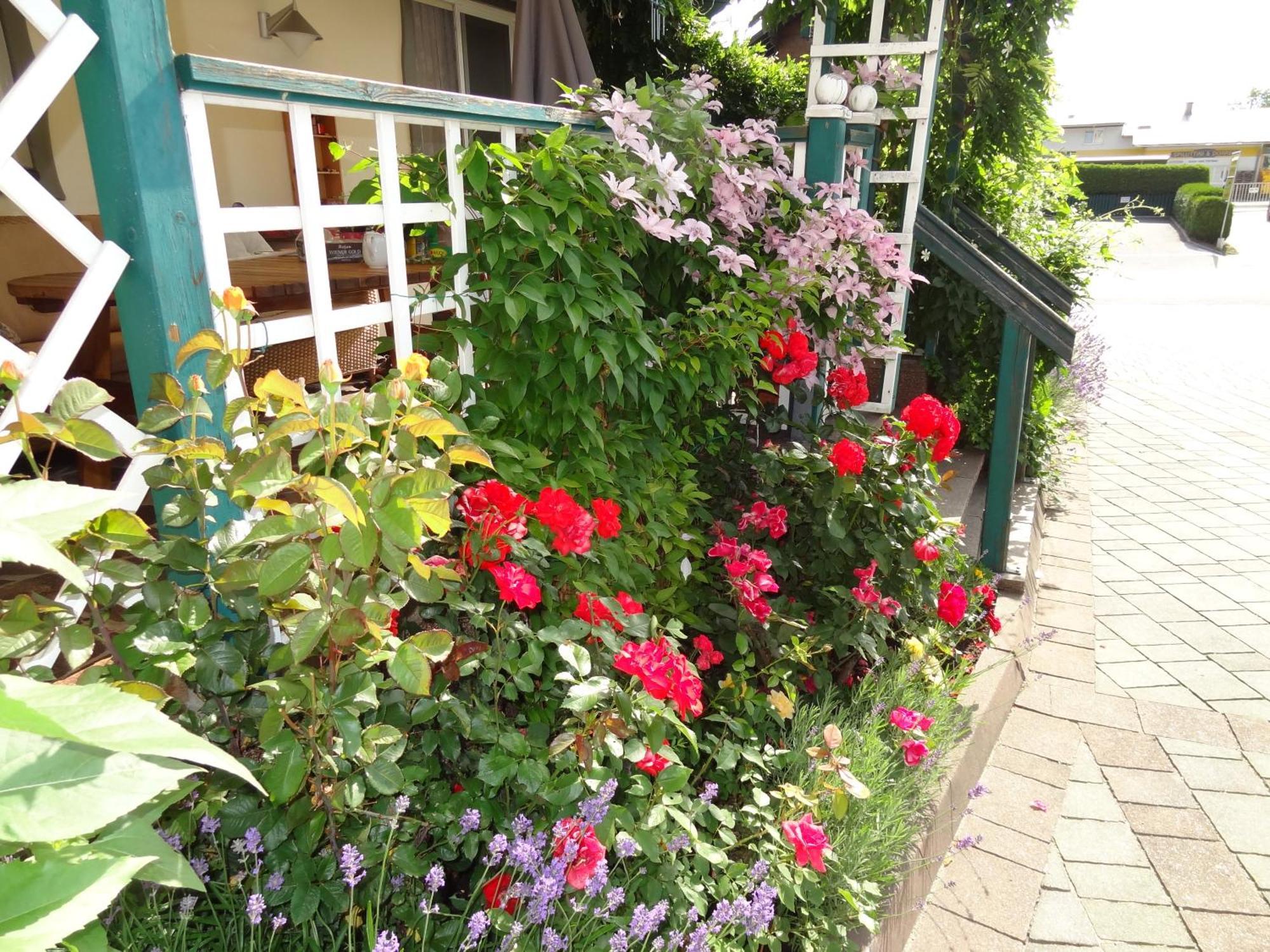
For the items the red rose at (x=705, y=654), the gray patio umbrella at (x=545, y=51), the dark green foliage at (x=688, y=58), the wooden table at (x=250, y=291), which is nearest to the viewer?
the red rose at (x=705, y=654)

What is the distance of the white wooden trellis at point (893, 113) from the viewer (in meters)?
3.42

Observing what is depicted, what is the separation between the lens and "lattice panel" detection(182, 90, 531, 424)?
4.66ft

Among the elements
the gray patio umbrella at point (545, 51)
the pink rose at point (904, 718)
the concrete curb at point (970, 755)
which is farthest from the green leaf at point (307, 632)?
the gray patio umbrella at point (545, 51)

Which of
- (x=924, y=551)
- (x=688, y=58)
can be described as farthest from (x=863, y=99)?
(x=688, y=58)

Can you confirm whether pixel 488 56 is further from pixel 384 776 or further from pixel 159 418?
pixel 384 776

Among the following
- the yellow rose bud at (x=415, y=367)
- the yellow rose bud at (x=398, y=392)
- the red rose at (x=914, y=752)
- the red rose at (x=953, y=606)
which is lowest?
the red rose at (x=914, y=752)

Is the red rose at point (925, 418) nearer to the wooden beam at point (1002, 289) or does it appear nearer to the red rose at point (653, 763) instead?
the wooden beam at point (1002, 289)

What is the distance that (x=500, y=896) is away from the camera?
4.30 feet

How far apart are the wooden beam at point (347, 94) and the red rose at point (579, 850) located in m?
1.25

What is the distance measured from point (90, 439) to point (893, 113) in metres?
3.41

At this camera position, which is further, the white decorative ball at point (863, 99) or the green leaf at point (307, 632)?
the white decorative ball at point (863, 99)

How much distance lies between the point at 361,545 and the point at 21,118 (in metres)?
0.78

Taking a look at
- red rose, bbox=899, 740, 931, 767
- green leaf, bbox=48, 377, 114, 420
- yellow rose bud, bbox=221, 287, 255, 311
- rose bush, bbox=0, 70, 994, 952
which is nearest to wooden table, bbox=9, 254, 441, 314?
rose bush, bbox=0, 70, 994, 952

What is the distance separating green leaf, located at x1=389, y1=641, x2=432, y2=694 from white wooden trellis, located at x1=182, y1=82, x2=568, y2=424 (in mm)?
515
